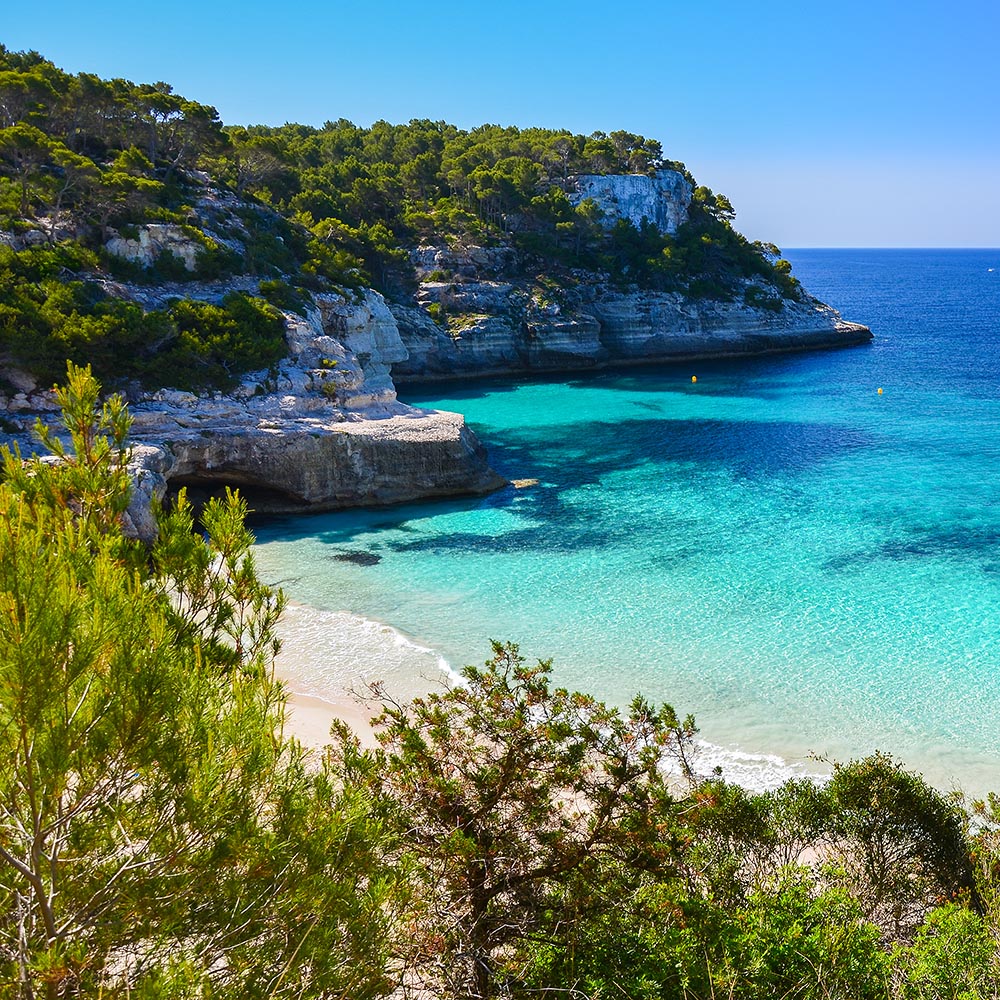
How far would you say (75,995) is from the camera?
11.9 feet

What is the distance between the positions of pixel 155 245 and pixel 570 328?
2922cm

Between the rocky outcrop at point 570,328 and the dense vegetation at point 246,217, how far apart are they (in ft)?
5.93

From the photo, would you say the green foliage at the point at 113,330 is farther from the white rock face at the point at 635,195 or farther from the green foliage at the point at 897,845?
the white rock face at the point at 635,195

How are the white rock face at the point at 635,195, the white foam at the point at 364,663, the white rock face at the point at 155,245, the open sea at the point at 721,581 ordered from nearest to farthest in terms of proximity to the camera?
the white foam at the point at 364,663
the open sea at the point at 721,581
the white rock face at the point at 155,245
the white rock face at the point at 635,195

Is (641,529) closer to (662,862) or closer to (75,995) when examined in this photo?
(662,862)

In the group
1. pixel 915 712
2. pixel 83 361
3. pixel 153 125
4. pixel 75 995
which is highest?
pixel 153 125

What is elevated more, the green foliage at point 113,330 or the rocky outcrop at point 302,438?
the green foliage at point 113,330

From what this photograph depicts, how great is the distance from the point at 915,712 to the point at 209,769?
12.4 metres

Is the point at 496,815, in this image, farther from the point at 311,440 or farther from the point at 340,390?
the point at 340,390

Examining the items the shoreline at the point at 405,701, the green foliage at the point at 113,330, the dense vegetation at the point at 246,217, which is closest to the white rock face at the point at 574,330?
the dense vegetation at the point at 246,217

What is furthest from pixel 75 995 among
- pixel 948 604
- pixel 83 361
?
pixel 83 361

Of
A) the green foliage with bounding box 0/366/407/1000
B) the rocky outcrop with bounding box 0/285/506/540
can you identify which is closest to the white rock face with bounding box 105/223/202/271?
the rocky outcrop with bounding box 0/285/506/540

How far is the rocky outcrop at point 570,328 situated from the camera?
48500 millimetres

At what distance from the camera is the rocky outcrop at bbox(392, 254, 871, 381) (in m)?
48.5
